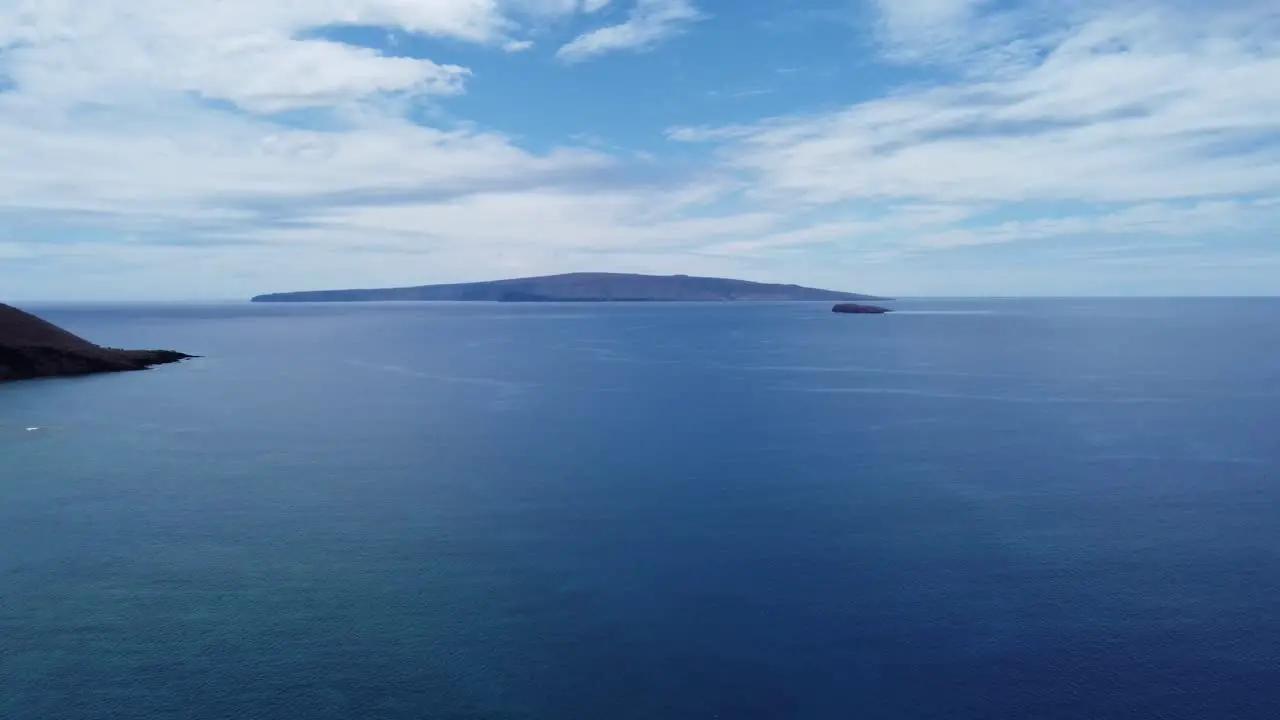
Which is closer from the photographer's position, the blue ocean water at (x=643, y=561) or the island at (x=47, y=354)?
the blue ocean water at (x=643, y=561)

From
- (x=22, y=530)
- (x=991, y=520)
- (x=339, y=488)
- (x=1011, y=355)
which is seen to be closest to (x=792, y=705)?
(x=991, y=520)

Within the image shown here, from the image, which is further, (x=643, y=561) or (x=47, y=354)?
(x=47, y=354)

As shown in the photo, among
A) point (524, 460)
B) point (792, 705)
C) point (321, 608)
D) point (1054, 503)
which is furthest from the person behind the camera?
point (524, 460)

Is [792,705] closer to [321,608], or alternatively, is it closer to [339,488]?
[321,608]

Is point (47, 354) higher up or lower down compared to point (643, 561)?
higher up

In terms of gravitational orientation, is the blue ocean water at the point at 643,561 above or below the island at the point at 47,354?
below
